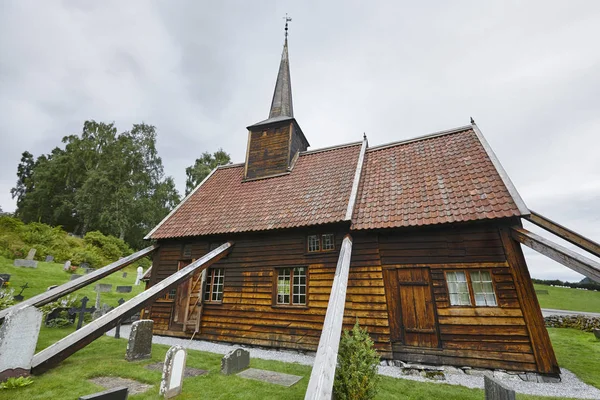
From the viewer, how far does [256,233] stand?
936 cm

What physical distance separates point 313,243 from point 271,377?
4.03 metres

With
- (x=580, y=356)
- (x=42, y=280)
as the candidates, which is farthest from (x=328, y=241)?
(x=42, y=280)

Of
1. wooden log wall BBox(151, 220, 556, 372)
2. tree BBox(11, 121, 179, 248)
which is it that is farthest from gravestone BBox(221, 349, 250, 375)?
tree BBox(11, 121, 179, 248)

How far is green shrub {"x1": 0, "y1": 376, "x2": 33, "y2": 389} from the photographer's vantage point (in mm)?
4266

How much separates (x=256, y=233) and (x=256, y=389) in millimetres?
5089

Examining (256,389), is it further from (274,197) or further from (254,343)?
(274,197)

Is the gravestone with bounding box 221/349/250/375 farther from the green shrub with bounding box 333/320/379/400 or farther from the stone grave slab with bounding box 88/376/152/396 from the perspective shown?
the green shrub with bounding box 333/320/379/400

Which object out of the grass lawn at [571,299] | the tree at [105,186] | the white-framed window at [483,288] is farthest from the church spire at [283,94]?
the tree at [105,186]

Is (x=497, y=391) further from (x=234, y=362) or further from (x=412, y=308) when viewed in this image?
(x=234, y=362)

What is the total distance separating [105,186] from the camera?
3244cm

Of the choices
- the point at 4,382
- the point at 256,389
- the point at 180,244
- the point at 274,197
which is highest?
the point at 274,197

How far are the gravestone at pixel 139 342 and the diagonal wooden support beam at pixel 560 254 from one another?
32.0ft

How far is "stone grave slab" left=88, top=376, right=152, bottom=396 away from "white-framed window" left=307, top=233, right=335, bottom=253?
5.32m

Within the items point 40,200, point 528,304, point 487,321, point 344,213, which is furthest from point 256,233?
point 40,200
